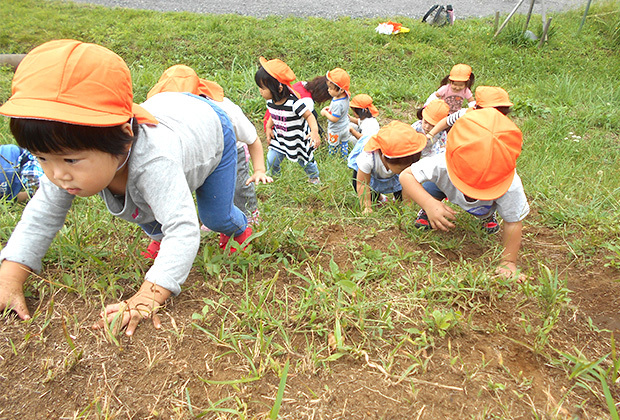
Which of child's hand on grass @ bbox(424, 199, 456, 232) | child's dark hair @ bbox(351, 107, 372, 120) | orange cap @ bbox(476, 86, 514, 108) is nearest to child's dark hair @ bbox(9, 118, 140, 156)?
child's hand on grass @ bbox(424, 199, 456, 232)

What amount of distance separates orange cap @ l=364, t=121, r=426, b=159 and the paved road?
6.39 metres

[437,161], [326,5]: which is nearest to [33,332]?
[437,161]

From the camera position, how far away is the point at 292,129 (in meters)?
4.62

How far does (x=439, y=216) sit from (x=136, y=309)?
1.67 m

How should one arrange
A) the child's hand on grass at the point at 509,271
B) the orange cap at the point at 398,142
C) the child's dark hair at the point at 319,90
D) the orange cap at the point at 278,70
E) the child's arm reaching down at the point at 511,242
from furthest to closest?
the child's dark hair at the point at 319,90, the orange cap at the point at 278,70, the orange cap at the point at 398,142, the child's arm reaching down at the point at 511,242, the child's hand on grass at the point at 509,271

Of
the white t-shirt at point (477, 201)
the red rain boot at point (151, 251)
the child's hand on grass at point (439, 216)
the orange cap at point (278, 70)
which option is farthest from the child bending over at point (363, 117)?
the red rain boot at point (151, 251)

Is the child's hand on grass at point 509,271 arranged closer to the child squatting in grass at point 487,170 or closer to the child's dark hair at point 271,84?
the child squatting in grass at point 487,170

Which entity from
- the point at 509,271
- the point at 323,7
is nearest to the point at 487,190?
the point at 509,271

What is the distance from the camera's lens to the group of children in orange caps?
1420 mm

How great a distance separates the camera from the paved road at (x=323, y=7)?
905cm

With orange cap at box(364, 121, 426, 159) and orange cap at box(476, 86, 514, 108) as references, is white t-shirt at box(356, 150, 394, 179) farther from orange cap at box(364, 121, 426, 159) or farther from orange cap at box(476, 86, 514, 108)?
orange cap at box(476, 86, 514, 108)

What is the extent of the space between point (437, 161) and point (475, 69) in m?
5.89

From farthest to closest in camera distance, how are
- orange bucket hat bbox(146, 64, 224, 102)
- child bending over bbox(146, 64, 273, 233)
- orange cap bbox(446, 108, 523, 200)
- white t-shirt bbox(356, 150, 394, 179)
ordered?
1. white t-shirt bbox(356, 150, 394, 179)
2. orange bucket hat bbox(146, 64, 224, 102)
3. child bending over bbox(146, 64, 273, 233)
4. orange cap bbox(446, 108, 523, 200)

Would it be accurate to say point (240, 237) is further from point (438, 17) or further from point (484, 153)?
point (438, 17)
